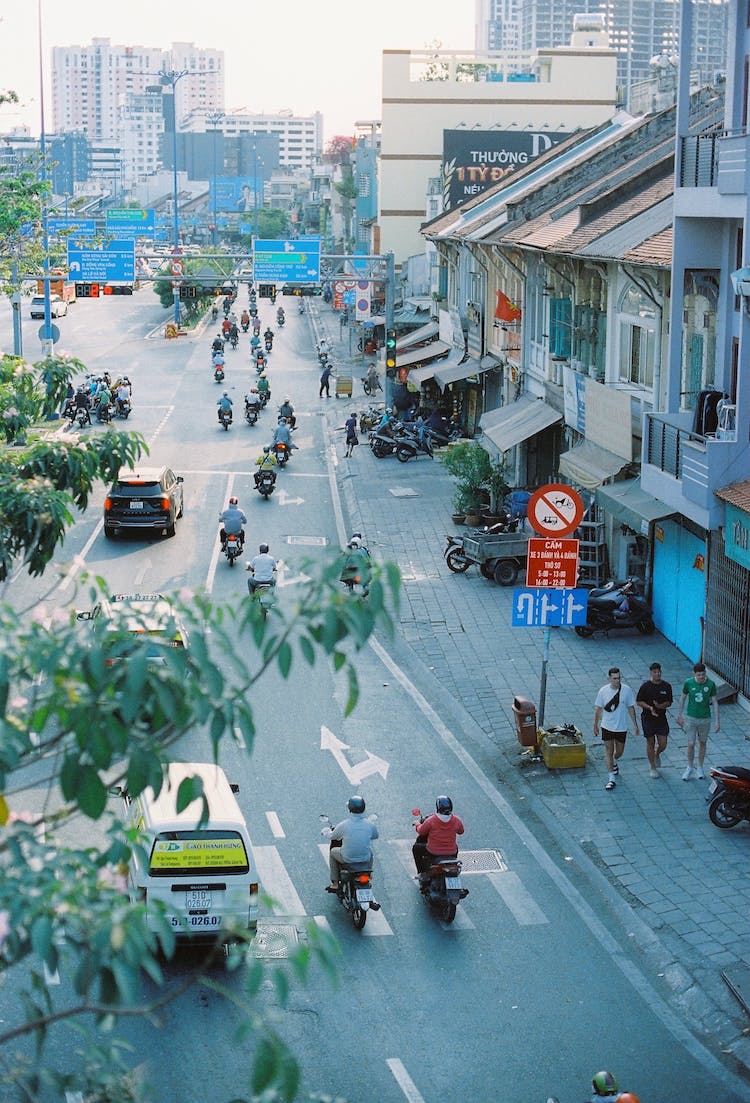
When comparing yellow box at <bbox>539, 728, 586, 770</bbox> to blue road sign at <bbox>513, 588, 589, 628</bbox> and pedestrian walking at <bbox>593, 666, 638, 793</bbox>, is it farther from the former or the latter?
blue road sign at <bbox>513, 588, 589, 628</bbox>

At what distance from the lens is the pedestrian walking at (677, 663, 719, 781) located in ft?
56.3

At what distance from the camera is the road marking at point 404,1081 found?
35.7 ft

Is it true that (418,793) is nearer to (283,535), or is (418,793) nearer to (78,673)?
(78,673)

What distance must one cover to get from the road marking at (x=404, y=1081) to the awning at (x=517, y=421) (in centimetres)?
2138

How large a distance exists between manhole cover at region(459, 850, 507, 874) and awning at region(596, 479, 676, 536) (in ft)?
26.1

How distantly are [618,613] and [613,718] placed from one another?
6.63 meters

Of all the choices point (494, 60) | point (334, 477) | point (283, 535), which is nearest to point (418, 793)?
point (283, 535)

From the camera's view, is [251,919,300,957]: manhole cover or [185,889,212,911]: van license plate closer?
[185,889,212,911]: van license plate

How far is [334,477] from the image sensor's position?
133ft

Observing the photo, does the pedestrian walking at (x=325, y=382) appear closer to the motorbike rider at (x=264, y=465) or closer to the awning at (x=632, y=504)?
the motorbike rider at (x=264, y=465)

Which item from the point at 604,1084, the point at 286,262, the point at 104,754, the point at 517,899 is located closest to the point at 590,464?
the point at 517,899

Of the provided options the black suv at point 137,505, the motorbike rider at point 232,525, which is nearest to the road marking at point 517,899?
the motorbike rider at point 232,525

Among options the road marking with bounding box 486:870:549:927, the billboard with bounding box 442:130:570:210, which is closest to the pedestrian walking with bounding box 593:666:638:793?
the road marking with bounding box 486:870:549:927

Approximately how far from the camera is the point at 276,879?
14906mm
